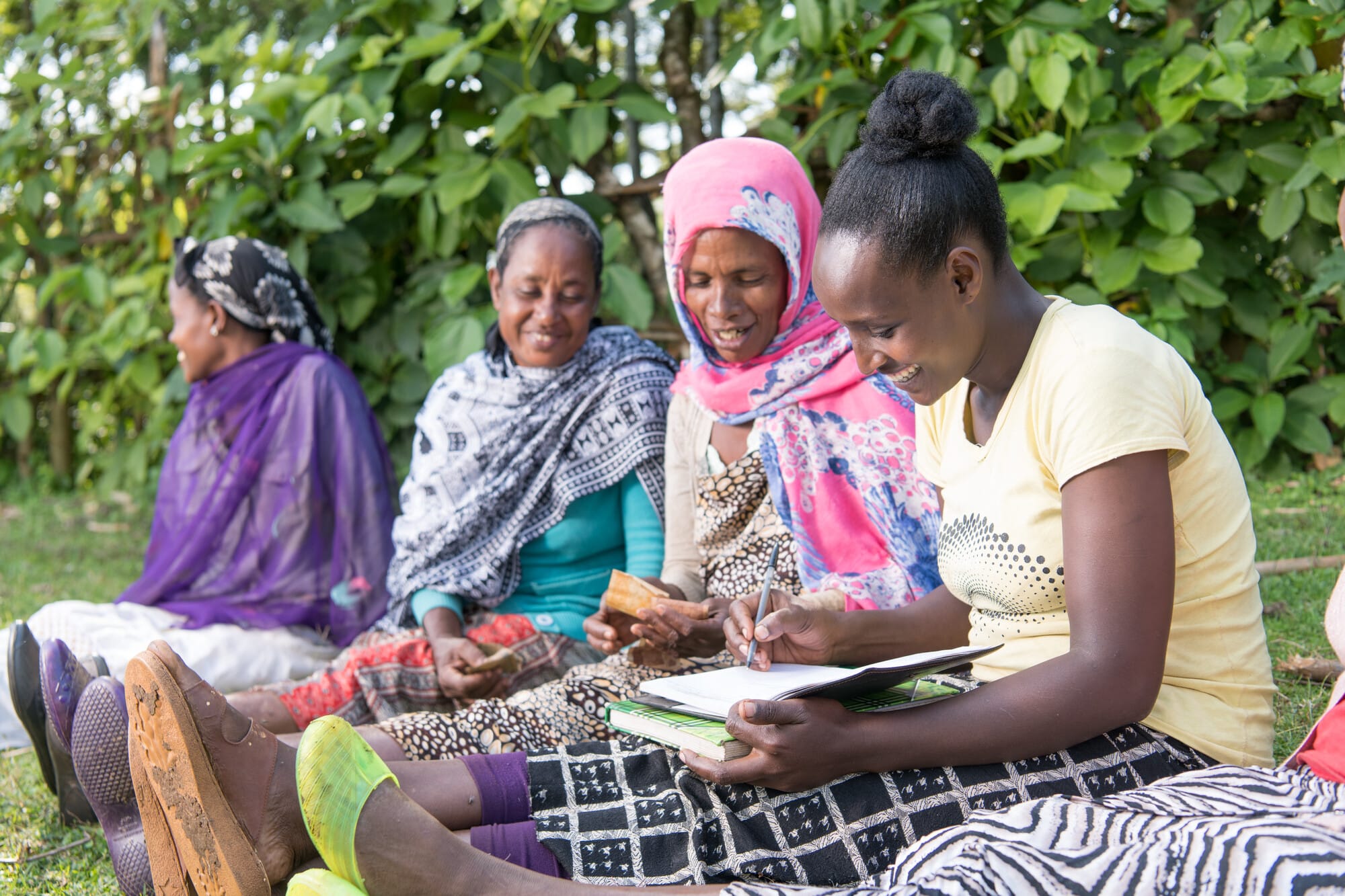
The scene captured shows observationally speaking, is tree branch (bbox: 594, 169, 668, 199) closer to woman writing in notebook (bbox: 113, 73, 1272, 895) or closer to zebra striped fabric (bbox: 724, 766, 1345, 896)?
woman writing in notebook (bbox: 113, 73, 1272, 895)

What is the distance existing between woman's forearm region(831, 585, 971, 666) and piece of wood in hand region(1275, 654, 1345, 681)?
104 centimetres

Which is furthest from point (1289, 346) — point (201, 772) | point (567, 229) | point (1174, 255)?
point (201, 772)

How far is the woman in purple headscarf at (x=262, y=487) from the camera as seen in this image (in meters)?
3.38

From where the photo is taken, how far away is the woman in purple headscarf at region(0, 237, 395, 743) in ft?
11.1

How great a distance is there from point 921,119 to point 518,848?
1.29 meters

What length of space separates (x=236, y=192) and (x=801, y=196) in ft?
9.24

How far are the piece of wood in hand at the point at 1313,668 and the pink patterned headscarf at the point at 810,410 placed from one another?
0.94 m

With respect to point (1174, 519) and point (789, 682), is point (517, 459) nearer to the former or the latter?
point (789, 682)

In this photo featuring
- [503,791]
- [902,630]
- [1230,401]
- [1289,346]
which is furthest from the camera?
[1230,401]

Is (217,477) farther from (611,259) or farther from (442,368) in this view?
(611,259)

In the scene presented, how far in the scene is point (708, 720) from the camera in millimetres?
1764

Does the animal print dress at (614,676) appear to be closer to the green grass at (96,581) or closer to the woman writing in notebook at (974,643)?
the woman writing in notebook at (974,643)

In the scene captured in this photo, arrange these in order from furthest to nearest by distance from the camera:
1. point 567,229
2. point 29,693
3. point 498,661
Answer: point 567,229
point 498,661
point 29,693

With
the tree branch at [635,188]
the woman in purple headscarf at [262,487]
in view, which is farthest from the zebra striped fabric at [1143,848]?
the tree branch at [635,188]
